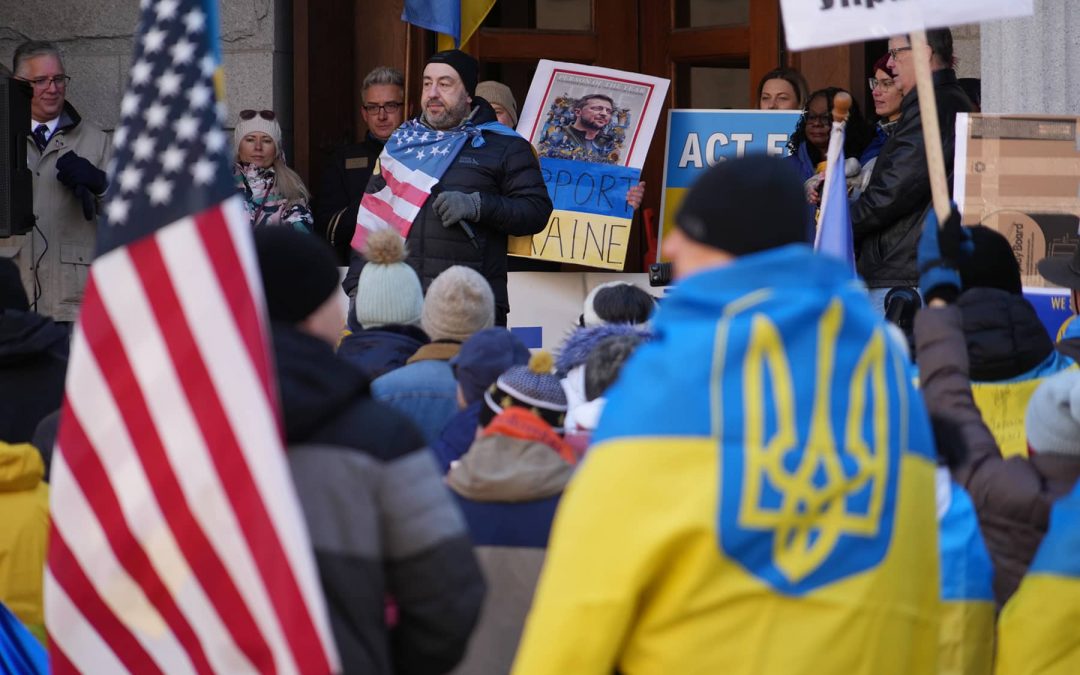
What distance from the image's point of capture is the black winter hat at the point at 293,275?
2.92 metres

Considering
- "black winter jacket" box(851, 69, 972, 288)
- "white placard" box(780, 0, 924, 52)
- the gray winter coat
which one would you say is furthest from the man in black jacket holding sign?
the gray winter coat

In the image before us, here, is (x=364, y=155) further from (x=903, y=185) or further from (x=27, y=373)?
(x=27, y=373)

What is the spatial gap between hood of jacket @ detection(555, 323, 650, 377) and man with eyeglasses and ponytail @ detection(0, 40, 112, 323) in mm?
4270

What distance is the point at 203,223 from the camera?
281 centimetres

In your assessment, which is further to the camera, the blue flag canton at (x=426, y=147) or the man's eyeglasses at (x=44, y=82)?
the man's eyeglasses at (x=44, y=82)

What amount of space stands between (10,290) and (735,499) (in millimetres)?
3215

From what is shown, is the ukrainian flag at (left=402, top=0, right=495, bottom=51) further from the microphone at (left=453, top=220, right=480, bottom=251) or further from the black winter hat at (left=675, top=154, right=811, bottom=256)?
the black winter hat at (left=675, top=154, right=811, bottom=256)

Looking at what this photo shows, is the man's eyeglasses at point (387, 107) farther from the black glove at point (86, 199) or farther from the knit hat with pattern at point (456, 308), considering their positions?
the knit hat with pattern at point (456, 308)

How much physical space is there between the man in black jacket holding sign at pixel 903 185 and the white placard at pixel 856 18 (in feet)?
7.64

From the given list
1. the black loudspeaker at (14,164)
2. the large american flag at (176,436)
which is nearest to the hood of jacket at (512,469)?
the large american flag at (176,436)

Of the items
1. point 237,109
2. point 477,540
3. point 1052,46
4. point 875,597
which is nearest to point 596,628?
point 875,597

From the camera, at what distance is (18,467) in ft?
13.3

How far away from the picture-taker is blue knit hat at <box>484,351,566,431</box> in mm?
4297

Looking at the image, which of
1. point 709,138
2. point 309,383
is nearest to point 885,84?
point 709,138
